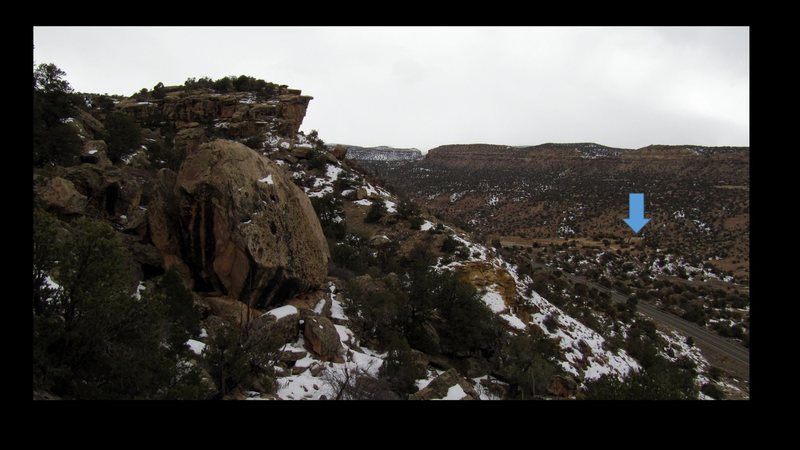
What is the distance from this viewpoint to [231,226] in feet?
27.9

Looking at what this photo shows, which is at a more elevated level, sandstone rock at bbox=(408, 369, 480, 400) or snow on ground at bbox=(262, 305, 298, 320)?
snow on ground at bbox=(262, 305, 298, 320)

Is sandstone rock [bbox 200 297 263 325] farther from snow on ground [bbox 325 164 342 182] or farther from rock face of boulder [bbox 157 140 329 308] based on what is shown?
snow on ground [bbox 325 164 342 182]

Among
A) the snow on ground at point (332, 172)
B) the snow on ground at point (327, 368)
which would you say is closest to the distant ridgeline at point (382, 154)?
the snow on ground at point (332, 172)

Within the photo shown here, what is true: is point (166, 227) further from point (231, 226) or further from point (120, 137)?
point (120, 137)

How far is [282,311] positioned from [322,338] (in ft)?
3.87

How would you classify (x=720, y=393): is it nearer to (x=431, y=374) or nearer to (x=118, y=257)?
(x=431, y=374)

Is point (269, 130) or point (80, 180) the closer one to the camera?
point (80, 180)

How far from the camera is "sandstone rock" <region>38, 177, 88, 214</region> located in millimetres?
7918

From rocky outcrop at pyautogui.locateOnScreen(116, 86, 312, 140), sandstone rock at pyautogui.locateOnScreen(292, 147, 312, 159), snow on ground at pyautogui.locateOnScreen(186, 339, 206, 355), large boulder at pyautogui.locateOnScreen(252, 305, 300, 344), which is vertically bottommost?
snow on ground at pyautogui.locateOnScreen(186, 339, 206, 355)

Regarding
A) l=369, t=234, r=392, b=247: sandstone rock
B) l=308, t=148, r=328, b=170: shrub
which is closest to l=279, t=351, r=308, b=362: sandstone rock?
l=369, t=234, r=392, b=247: sandstone rock

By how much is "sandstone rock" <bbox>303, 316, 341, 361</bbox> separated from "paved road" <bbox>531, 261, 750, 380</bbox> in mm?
19526

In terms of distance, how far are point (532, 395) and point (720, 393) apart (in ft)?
36.0
